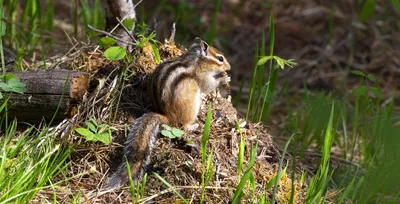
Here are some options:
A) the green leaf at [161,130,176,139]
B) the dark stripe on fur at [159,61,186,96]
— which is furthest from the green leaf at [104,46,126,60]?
the green leaf at [161,130,176,139]

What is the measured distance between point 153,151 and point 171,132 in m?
0.14

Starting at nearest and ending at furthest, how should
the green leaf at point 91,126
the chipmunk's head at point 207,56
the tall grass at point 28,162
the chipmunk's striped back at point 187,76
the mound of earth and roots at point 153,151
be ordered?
the tall grass at point 28,162
the mound of earth and roots at point 153,151
the green leaf at point 91,126
the chipmunk's striped back at point 187,76
the chipmunk's head at point 207,56

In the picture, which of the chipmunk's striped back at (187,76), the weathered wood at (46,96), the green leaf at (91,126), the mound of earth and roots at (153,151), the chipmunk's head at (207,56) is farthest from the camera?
the chipmunk's head at (207,56)

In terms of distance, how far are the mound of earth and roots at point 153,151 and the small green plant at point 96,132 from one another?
3.0 inches

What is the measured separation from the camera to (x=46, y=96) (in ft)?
11.7

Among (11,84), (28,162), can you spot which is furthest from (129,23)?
(28,162)

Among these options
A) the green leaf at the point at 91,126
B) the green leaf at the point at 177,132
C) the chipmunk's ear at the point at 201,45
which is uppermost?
the chipmunk's ear at the point at 201,45

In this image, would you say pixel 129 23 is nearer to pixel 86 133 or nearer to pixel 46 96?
pixel 46 96

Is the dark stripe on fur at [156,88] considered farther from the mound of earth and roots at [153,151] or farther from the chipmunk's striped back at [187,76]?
the mound of earth and roots at [153,151]

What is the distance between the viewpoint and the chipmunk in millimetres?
3229

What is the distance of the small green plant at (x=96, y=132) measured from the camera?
3.26 meters

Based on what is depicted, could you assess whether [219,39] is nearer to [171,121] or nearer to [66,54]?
[66,54]

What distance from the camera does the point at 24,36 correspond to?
205 inches

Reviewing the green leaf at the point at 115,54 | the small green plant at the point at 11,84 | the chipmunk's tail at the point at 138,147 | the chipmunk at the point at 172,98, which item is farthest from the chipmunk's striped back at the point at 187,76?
the small green plant at the point at 11,84
